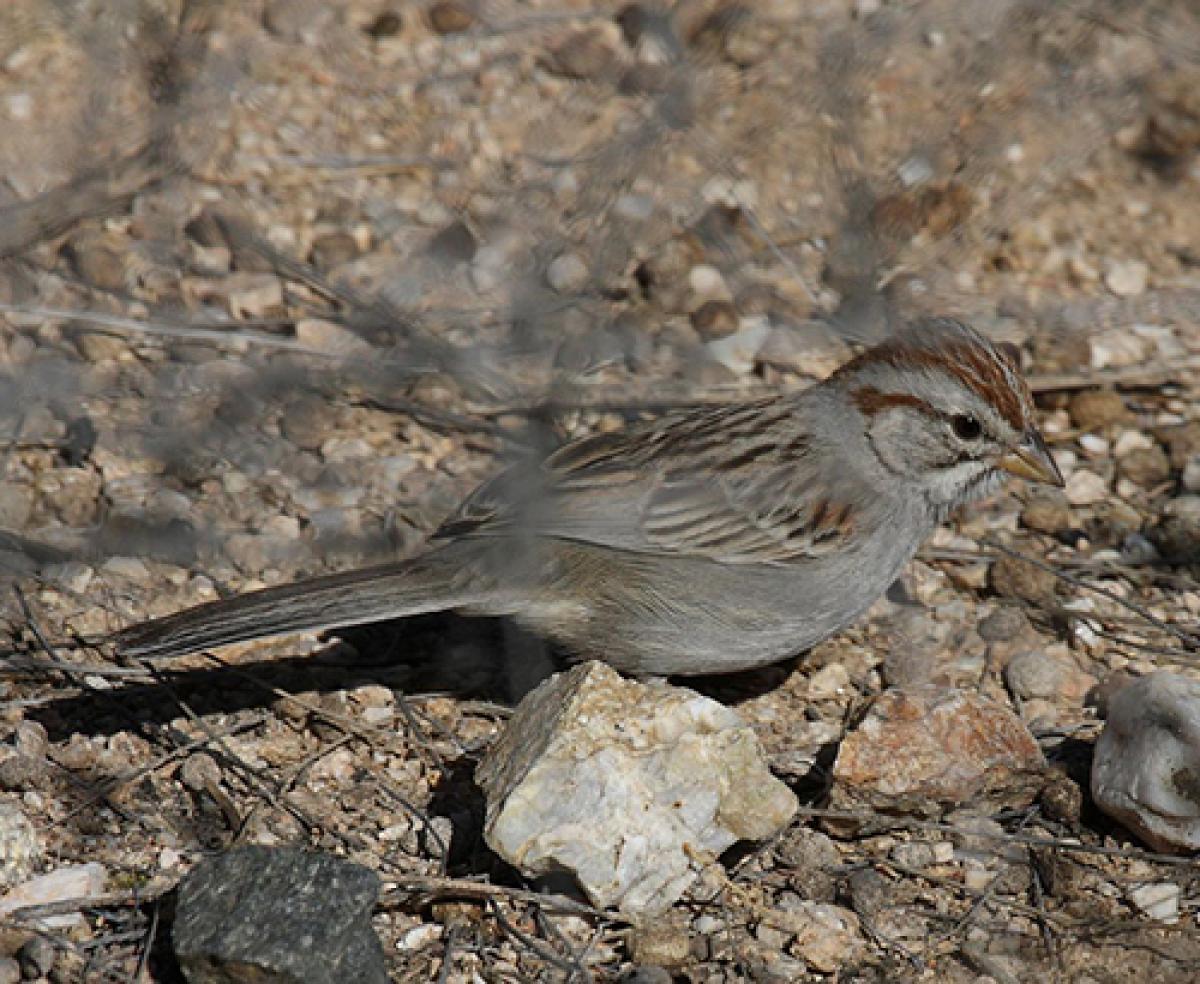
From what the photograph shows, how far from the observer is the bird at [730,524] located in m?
3.66

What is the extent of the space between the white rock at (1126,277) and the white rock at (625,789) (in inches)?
93.3

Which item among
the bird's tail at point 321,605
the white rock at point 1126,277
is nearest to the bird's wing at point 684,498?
the bird's tail at point 321,605

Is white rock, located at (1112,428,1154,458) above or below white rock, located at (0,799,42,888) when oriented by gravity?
above

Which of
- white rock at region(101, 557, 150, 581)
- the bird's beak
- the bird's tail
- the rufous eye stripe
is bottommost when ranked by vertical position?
white rock at region(101, 557, 150, 581)

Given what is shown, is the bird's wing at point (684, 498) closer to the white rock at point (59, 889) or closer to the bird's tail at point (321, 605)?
the bird's tail at point (321, 605)

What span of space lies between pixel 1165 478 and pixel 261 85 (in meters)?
2.60

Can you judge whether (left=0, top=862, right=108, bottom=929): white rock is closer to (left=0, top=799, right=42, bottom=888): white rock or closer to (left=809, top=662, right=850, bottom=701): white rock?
(left=0, top=799, right=42, bottom=888): white rock

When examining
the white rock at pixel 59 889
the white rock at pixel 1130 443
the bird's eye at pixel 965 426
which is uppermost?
the bird's eye at pixel 965 426

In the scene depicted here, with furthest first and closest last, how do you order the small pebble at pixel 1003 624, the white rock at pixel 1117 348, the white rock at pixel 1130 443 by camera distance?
the white rock at pixel 1117 348 < the white rock at pixel 1130 443 < the small pebble at pixel 1003 624

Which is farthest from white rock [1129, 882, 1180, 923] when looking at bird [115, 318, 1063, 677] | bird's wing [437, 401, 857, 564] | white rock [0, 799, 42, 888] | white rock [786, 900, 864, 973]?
white rock [0, 799, 42, 888]

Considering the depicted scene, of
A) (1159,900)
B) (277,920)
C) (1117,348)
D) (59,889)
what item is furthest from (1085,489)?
(59,889)

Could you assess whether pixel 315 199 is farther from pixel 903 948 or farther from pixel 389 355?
pixel 903 948

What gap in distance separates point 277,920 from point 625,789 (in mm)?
655

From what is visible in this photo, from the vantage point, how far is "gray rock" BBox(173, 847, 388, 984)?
2842mm
